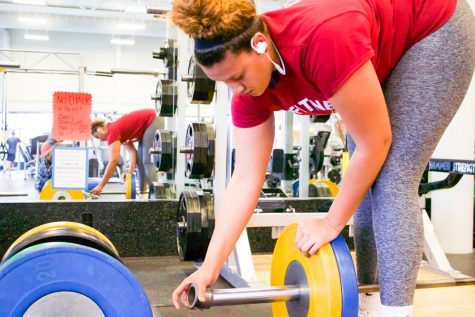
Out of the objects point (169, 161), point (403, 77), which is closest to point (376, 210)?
point (403, 77)

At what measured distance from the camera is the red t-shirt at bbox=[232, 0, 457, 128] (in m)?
0.76

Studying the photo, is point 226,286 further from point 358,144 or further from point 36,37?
point 36,37

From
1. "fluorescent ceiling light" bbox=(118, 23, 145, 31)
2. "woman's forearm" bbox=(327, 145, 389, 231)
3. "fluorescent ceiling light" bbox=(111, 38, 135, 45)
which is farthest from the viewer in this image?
"fluorescent ceiling light" bbox=(111, 38, 135, 45)

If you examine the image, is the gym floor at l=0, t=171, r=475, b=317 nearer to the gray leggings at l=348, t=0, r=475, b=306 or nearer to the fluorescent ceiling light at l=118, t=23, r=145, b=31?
the gray leggings at l=348, t=0, r=475, b=306

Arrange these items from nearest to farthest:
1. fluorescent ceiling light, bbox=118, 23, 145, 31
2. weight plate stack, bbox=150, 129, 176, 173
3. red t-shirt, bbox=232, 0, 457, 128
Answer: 1. red t-shirt, bbox=232, 0, 457, 128
2. weight plate stack, bbox=150, 129, 176, 173
3. fluorescent ceiling light, bbox=118, 23, 145, 31

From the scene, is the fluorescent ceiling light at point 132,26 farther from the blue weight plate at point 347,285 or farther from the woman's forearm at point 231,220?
the blue weight plate at point 347,285

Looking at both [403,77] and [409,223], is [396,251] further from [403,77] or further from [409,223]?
[403,77]

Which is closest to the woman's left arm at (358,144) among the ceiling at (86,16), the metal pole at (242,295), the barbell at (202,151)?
the metal pole at (242,295)

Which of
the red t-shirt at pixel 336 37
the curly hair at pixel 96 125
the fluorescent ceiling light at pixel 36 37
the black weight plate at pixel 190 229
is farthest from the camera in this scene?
the fluorescent ceiling light at pixel 36 37

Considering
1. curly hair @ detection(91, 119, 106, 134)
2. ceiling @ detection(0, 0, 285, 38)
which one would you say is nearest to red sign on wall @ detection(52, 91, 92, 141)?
curly hair @ detection(91, 119, 106, 134)

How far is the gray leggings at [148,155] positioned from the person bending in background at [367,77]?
2.91 m

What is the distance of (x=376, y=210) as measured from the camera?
94 centimetres

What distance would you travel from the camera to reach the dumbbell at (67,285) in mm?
893

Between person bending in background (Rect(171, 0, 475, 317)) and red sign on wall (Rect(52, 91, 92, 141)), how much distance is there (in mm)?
2059
